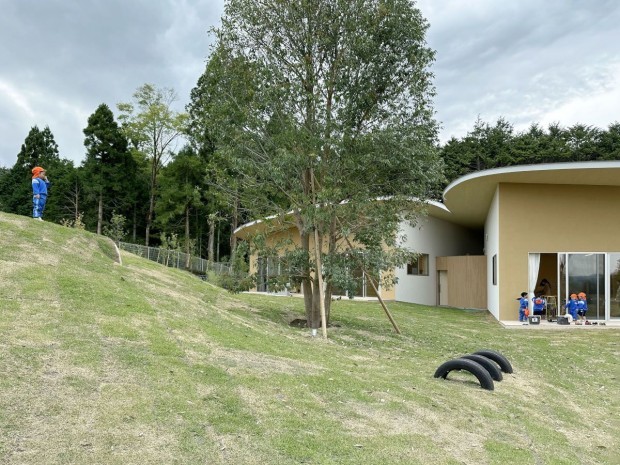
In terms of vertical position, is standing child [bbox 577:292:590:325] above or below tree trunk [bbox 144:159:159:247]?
below

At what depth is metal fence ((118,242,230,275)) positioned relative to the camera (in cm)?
2997

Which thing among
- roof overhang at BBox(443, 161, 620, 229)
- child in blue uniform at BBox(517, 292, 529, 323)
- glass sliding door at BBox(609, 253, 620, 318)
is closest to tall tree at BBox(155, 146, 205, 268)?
roof overhang at BBox(443, 161, 620, 229)

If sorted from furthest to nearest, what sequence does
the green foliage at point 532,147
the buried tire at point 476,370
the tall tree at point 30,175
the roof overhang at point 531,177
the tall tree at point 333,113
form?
the green foliage at point 532,147
the tall tree at point 30,175
the roof overhang at point 531,177
the tall tree at point 333,113
the buried tire at point 476,370

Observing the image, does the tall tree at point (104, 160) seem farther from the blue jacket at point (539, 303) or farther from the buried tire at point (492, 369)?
the buried tire at point (492, 369)

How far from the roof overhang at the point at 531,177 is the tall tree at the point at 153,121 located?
26162 mm

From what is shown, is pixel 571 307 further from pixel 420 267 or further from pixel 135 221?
pixel 135 221

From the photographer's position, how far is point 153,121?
40.9m

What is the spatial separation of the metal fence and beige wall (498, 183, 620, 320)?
15582 millimetres

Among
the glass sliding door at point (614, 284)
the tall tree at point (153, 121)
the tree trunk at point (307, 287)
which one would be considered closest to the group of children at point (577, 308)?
the glass sliding door at point (614, 284)

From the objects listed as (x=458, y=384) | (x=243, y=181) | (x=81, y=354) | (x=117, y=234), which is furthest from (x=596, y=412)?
(x=117, y=234)

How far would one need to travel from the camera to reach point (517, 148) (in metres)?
44.5

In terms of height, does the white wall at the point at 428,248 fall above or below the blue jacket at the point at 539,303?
above

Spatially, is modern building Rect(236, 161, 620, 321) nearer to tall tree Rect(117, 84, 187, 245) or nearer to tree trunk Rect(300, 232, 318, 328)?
tree trunk Rect(300, 232, 318, 328)

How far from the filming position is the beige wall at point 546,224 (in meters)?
17.3
